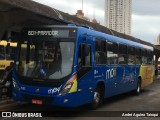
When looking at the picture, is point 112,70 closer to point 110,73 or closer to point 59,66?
point 110,73

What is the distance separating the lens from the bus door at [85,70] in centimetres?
1070

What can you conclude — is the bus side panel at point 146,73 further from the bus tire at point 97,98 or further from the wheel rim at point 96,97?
the wheel rim at point 96,97

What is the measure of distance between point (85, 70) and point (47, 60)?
1.26 meters

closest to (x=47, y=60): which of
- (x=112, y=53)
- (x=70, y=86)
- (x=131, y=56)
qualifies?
(x=70, y=86)

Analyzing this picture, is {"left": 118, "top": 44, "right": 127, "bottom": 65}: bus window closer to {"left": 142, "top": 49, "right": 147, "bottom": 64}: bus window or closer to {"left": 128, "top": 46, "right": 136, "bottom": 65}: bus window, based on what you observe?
{"left": 128, "top": 46, "right": 136, "bottom": 65}: bus window

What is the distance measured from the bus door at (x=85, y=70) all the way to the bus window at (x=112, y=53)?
2.02 metres

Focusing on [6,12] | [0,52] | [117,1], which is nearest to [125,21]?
[117,1]

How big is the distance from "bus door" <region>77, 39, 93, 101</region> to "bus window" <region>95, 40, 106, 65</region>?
23.8 inches

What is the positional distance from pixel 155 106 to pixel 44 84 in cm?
534

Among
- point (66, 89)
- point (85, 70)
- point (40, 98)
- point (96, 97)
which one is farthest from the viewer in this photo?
point (96, 97)

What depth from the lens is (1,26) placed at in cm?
1623

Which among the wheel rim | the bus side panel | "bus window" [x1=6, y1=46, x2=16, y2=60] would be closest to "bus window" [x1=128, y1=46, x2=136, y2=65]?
the bus side panel

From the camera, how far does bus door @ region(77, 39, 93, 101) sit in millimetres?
10695

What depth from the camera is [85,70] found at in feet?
36.4
